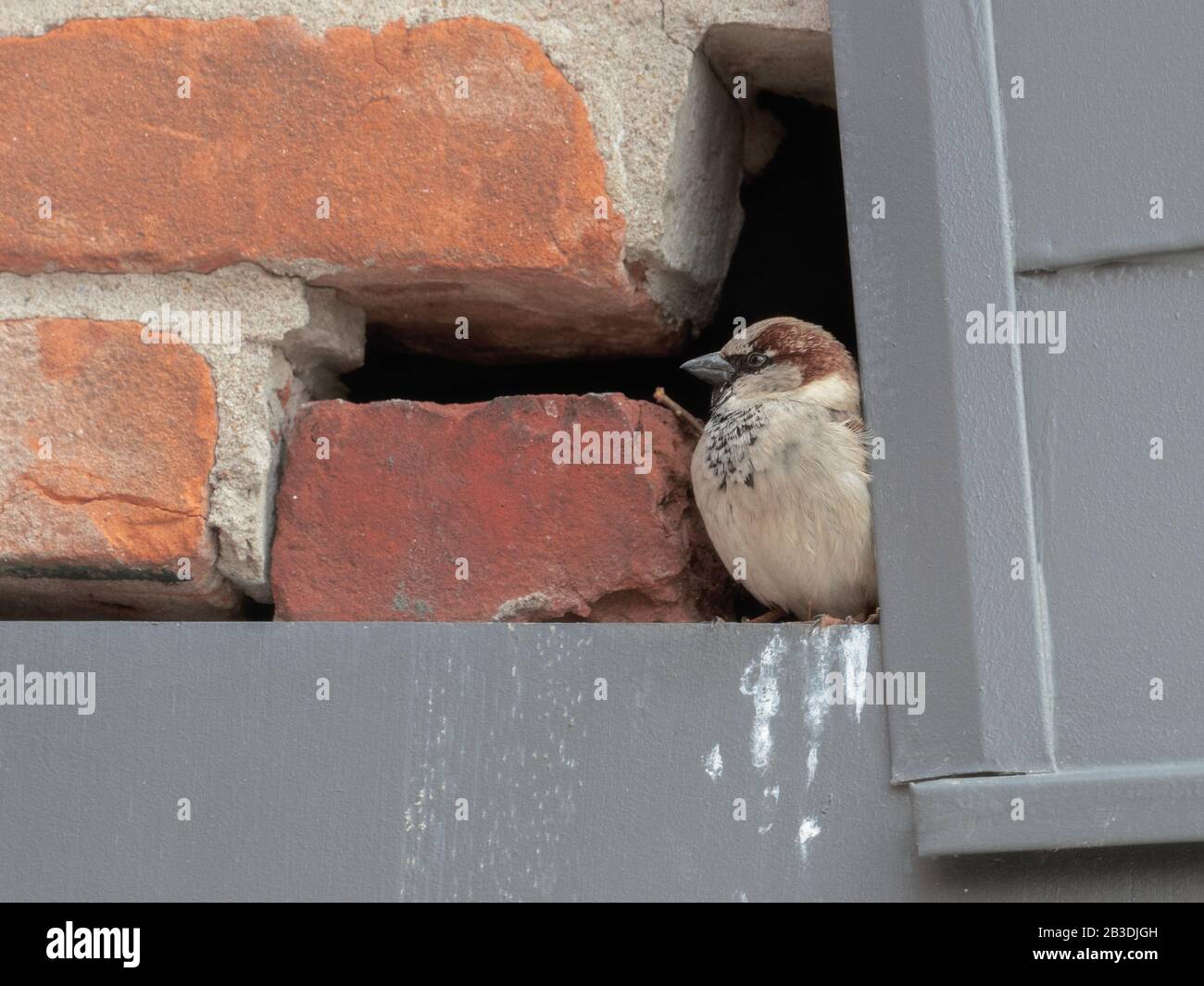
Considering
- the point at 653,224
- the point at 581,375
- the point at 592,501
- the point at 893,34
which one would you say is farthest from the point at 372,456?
the point at 893,34

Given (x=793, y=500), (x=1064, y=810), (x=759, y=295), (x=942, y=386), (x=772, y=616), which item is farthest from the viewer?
(x=759, y=295)

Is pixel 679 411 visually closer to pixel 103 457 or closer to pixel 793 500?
pixel 793 500

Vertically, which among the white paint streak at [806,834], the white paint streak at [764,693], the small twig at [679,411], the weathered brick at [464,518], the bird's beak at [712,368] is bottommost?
the white paint streak at [806,834]

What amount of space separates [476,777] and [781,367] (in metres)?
0.68

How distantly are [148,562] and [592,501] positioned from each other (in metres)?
0.40

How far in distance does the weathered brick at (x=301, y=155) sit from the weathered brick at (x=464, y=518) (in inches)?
5.3

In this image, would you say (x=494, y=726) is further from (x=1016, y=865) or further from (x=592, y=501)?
(x=1016, y=865)

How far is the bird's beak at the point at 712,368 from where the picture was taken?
165 centimetres

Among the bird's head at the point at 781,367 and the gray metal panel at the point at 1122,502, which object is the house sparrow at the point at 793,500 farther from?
the gray metal panel at the point at 1122,502

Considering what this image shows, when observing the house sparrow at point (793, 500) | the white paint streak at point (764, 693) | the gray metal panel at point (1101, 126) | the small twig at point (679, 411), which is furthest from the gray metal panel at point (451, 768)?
the gray metal panel at point (1101, 126)

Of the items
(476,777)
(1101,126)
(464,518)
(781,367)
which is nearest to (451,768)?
(476,777)

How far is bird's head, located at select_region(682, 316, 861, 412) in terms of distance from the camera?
5.41 ft

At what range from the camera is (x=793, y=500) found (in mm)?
1451

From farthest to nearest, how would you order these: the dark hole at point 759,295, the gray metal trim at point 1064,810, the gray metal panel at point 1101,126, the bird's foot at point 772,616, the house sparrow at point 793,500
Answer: the dark hole at point 759,295 → the bird's foot at point 772,616 → the house sparrow at point 793,500 → the gray metal panel at point 1101,126 → the gray metal trim at point 1064,810
